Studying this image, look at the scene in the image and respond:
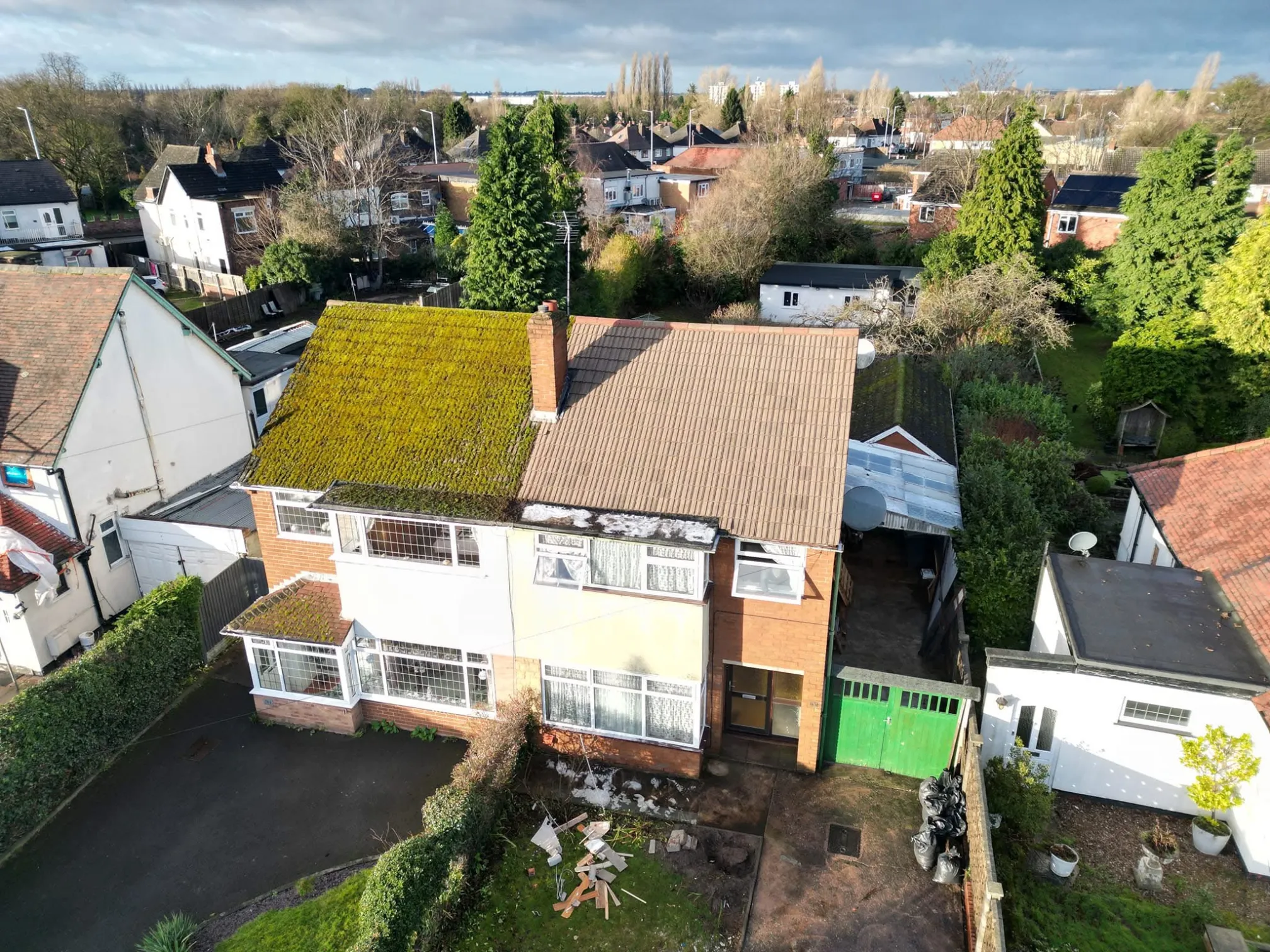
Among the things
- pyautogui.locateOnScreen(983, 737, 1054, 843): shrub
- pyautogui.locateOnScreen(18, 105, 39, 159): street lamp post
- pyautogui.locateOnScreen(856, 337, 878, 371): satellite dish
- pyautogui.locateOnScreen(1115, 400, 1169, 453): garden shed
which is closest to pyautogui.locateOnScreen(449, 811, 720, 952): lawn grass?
pyautogui.locateOnScreen(983, 737, 1054, 843): shrub

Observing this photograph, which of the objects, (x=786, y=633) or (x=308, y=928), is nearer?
(x=308, y=928)

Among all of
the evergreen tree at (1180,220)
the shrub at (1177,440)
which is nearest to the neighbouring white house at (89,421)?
the shrub at (1177,440)

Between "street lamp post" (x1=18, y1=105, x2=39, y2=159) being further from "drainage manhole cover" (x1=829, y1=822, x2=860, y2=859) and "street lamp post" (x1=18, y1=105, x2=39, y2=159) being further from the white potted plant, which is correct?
the white potted plant

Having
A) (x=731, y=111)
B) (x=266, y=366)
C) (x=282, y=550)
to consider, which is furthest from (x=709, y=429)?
(x=731, y=111)

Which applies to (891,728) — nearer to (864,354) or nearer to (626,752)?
(626,752)

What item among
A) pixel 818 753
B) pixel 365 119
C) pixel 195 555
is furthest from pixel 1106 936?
pixel 365 119

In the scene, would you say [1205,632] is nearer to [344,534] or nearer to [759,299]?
[344,534]

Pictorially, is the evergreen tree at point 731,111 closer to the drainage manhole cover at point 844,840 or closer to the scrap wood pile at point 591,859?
the drainage manhole cover at point 844,840
